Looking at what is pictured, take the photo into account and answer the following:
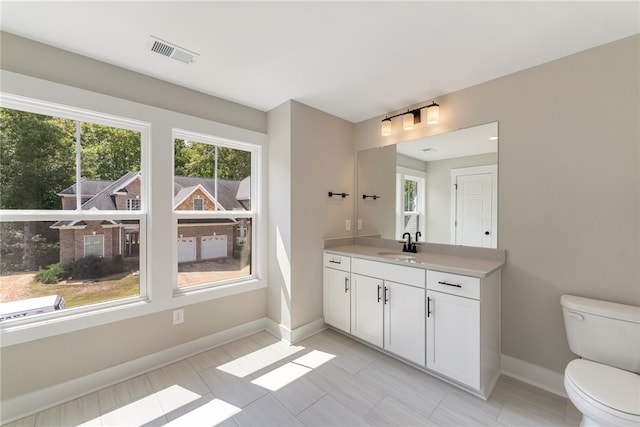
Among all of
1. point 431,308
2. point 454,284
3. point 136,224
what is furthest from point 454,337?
point 136,224

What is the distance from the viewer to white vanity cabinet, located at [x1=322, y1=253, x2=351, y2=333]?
2576 millimetres

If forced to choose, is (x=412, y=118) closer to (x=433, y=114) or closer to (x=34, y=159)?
(x=433, y=114)

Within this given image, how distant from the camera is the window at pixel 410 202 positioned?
264 centimetres

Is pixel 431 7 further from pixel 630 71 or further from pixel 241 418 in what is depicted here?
pixel 241 418

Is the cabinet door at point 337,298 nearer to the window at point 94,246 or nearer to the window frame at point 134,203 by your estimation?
the window frame at point 134,203

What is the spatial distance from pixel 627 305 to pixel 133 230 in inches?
138

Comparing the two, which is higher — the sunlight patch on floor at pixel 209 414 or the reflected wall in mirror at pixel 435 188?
the reflected wall in mirror at pixel 435 188

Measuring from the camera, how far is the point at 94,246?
6.45ft

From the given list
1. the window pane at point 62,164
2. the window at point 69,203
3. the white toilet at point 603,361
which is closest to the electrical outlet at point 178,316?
the window at point 69,203

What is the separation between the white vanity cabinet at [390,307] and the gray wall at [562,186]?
721 millimetres

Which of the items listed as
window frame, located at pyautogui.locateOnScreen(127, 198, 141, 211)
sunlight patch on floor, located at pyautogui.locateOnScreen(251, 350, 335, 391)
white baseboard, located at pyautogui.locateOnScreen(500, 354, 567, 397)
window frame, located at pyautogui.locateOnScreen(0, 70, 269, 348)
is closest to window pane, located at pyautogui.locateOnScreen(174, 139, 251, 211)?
window frame, located at pyautogui.locateOnScreen(0, 70, 269, 348)

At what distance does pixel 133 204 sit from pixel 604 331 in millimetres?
3377

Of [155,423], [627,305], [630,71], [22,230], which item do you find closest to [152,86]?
[22,230]

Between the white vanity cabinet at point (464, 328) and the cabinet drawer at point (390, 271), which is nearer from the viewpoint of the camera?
the white vanity cabinet at point (464, 328)
